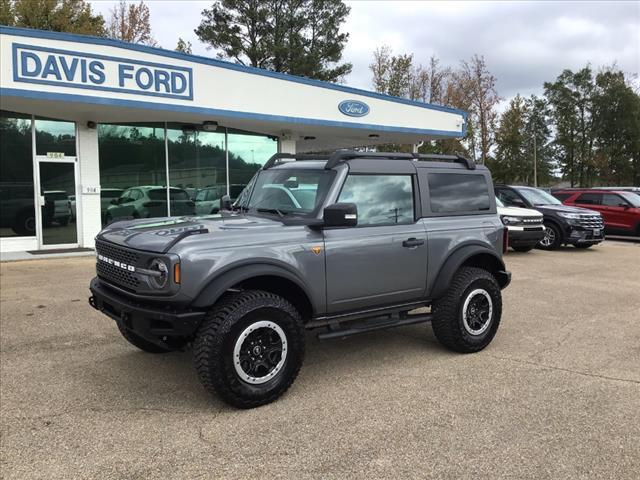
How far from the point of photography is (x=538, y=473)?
119 inches

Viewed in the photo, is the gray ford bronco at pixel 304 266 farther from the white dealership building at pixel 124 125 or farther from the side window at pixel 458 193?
the white dealership building at pixel 124 125

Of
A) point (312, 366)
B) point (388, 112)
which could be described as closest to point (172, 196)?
point (388, 112)

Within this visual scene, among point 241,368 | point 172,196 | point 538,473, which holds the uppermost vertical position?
point 172,196

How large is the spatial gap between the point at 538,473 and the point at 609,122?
6278 cm

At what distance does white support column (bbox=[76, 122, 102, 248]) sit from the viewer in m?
13.1

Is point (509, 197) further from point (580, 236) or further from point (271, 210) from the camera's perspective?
point (271, 210)

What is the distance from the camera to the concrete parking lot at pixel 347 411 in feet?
10.2

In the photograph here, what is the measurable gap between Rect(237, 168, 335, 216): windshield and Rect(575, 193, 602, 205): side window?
1563 cm

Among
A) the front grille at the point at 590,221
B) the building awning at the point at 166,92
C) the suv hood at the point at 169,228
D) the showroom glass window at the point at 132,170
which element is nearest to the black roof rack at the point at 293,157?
the suv hood at the point at 169,228

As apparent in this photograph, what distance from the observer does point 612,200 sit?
57.4 feet

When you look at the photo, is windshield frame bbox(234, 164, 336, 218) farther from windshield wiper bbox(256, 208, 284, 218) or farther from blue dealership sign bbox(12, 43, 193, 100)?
blue dealership sign bbox(12, 43, 193, 100)

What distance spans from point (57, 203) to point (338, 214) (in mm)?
10949

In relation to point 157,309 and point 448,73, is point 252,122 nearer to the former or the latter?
point 157,309

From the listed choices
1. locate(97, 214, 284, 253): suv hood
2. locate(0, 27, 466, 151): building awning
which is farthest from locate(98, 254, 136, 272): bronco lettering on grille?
locate(0, 27, 466, 151): building awning
